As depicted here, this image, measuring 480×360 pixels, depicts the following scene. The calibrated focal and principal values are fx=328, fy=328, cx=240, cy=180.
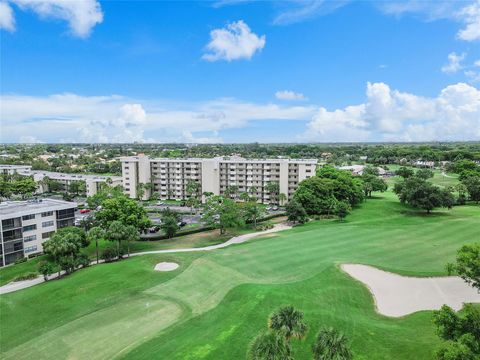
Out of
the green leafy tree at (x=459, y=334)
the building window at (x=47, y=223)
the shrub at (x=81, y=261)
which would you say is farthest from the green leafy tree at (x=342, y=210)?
the building window at (x=47, y=223)

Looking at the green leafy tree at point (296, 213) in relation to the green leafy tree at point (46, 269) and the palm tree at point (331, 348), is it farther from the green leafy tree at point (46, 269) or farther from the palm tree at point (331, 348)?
the palm tree at point (331, 348)

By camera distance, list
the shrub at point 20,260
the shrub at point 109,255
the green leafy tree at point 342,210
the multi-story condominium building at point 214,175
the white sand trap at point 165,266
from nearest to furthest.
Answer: the white sand trap at point 165,266, the shrub at point 109,255, the shrub at point 20,260, the green leafy tree at point 342,210, the multi-story condominium building at point 214,175

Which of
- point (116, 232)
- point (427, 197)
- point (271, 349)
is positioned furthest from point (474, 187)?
point (271, 349)

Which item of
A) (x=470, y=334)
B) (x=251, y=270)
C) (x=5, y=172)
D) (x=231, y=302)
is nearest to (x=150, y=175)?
(x=5, y=172)

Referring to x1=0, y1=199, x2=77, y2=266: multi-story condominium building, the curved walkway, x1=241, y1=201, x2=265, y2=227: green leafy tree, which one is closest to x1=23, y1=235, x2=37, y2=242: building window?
x1=0, y1=199, x2=77, y2=266: multi-story condominium building

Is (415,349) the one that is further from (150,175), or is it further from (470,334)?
(150,175)

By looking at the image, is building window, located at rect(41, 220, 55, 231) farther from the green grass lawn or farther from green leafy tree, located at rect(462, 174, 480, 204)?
green leafy tree, located at rect(462, 174, 480, 204)
